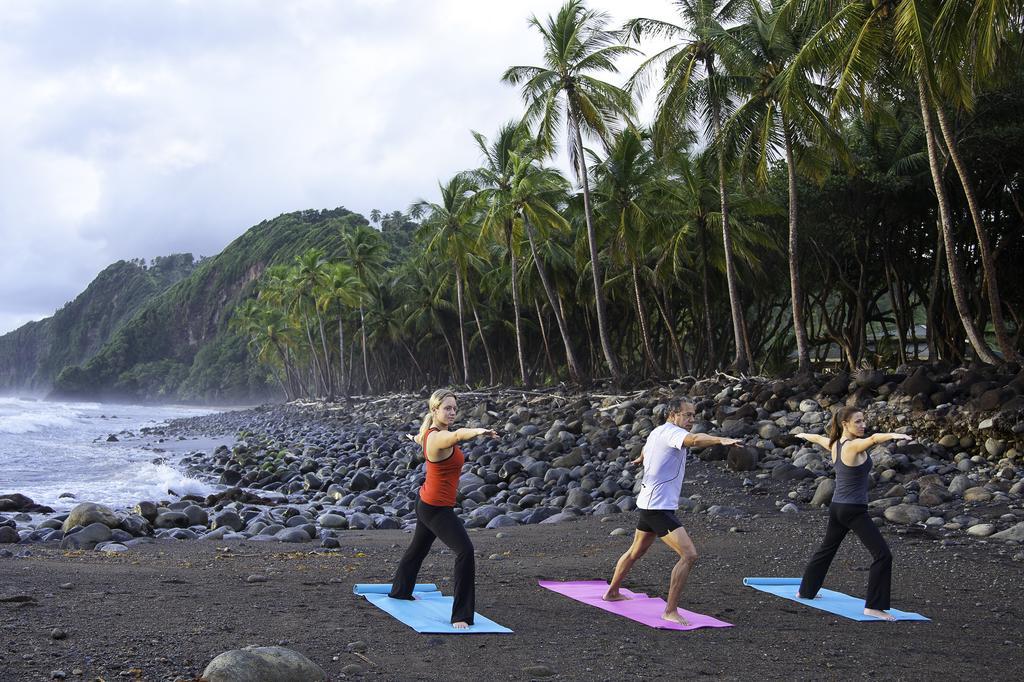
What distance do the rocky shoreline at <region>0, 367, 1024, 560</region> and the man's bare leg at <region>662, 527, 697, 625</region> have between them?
4159 mm

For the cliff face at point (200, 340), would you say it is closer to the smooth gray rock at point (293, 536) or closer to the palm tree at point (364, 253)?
the palm tree at point (364, 253)

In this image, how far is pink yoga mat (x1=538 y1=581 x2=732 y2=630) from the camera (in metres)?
5.70

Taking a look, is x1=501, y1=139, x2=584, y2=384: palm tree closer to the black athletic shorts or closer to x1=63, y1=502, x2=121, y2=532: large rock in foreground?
x1=63, y1=502, x2=121, y2=532: large rock in foreground

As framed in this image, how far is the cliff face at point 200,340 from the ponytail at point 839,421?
110m

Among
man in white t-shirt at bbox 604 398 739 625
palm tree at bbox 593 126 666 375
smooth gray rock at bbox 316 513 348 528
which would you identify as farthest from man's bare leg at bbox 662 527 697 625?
palm tree at bbox 593 126 666 375

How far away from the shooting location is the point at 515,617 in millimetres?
Answer: 5855

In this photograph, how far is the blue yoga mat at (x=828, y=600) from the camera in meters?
5.95

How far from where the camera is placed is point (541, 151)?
2653 centimetres

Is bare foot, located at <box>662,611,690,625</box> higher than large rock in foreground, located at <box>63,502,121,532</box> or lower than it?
lower

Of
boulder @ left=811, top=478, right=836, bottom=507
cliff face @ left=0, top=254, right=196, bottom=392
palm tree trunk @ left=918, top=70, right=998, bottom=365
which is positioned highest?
cliff face @ left=0, top=254, right=196, bottom=392

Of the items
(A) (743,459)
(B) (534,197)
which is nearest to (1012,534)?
(A) (743,459)

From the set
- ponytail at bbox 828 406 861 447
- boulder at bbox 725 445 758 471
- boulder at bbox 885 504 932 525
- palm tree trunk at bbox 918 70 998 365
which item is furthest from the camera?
palm tree trunk at bbox 918 70 998 365

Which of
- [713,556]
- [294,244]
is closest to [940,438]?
Answer: [713,556]

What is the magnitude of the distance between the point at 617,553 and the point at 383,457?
41.0ft
